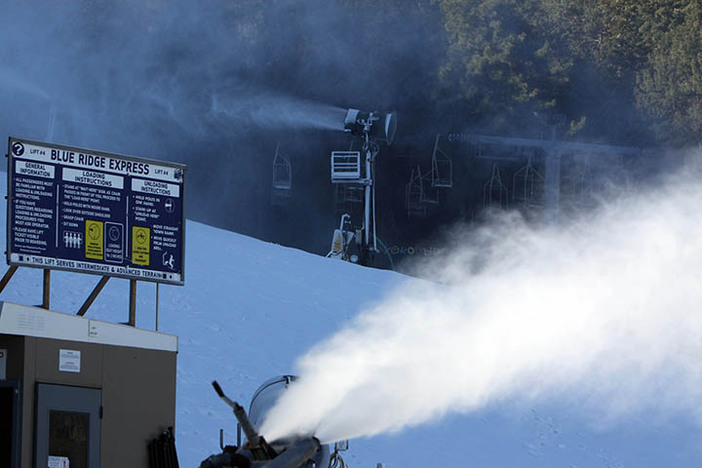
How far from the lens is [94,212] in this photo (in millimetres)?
13453

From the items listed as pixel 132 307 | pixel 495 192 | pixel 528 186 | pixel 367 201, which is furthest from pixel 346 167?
pixel 132 307

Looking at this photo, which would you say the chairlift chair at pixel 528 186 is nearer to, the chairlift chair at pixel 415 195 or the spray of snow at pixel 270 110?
the chairlift chair at pixel 415 195

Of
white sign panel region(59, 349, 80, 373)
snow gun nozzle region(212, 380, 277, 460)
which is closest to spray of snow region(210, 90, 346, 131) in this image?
white sign panel region(59, 349, 80, 373)

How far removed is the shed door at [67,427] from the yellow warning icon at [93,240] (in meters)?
2.07

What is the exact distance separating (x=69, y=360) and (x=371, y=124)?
32.4 metres

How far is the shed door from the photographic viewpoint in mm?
11141

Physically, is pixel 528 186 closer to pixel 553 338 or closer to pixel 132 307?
pixel 553 338

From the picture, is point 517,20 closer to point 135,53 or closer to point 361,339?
point 135,53

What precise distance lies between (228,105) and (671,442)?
90.1 feet

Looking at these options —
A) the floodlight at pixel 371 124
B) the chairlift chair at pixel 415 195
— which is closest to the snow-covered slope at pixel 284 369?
the floodlight at pixel 371 124

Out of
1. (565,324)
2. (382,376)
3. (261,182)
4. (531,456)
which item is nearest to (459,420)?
(531,456)

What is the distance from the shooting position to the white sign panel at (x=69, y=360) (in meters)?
11.5

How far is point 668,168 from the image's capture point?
1916 inches

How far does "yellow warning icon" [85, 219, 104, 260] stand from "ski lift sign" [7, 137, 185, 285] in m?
0.01
